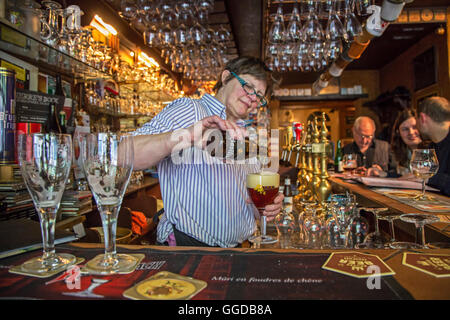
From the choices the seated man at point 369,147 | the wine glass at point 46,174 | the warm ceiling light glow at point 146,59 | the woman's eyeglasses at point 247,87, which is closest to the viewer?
the wine glass at point 46,174

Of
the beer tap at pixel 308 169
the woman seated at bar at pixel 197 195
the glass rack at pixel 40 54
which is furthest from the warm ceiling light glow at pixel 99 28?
the beer tap at pixel 308 169

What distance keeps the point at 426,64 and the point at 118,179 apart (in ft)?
21.9

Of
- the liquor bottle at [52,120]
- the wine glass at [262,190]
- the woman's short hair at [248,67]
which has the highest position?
the woman's short hair at [248,67]

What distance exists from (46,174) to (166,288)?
0.34 m

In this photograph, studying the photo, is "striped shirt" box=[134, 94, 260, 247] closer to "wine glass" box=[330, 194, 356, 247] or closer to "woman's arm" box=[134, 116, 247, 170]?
"woman's arm" box=[134, 116, 247, 170]

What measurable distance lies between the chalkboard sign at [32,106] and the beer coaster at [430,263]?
201 cm

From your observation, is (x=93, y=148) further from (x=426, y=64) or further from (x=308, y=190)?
(x=426, y=64)

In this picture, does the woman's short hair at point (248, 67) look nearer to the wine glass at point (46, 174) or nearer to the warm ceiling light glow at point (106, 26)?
the wine glass at point (46, 174)

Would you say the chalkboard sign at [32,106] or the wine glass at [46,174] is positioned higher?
the chalkboard sign at [32,106]

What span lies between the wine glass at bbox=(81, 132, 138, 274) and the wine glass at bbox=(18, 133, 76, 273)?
0.05 metres

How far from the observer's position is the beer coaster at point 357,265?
604 millimetres

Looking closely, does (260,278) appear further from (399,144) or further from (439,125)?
(399,144)

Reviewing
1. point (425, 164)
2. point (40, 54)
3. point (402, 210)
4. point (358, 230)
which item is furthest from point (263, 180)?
point (40, 54)
